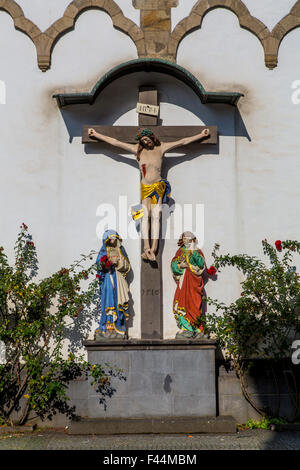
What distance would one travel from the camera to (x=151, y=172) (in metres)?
7.82

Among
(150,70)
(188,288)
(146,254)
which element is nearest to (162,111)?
(150,70)

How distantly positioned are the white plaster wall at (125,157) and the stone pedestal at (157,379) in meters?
0.62

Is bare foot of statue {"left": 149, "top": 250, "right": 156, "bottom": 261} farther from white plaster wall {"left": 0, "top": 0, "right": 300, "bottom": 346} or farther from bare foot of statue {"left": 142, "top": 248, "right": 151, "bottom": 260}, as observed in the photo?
white plaster wall {"left": 0, "top": 0, "right": 300, "bottom": 346}

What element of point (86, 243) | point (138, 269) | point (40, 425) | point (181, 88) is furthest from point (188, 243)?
point (40, 425)

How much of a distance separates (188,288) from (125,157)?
1893 millimetres

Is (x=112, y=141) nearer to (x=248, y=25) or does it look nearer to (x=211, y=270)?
(x=211, y=270)

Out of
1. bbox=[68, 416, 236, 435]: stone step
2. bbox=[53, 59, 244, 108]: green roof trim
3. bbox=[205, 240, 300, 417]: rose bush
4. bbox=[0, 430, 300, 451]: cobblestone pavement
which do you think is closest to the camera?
bbox=[0, 430, 300, 451]: cobblestone pavement

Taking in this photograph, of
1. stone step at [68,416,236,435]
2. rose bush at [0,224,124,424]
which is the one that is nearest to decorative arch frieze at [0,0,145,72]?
rose bush at [0,224,124,424]

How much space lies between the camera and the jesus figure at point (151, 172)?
774 cm

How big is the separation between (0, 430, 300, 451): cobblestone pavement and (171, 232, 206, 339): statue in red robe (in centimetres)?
125

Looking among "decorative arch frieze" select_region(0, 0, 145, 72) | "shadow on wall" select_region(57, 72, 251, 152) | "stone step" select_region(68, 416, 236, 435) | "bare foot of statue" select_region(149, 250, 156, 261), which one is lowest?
"stone step" select_region(68, 416, 236, 435)

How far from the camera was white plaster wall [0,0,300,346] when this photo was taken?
7.95 meters

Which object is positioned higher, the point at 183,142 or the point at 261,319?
the point at 183,142

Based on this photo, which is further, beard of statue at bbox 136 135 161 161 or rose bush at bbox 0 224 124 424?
beard of statue at bbox 136 135 161 161
